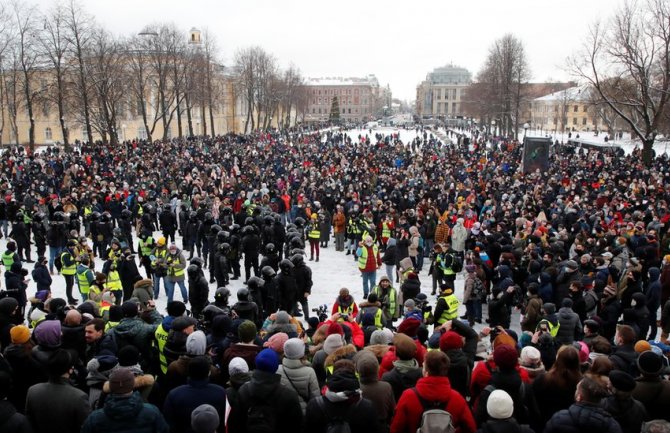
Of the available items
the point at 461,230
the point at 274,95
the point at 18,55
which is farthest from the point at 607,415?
the point at 274,95

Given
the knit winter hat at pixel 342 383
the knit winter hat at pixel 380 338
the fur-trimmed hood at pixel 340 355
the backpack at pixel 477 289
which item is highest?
the knit winter hat at pixel 342 383

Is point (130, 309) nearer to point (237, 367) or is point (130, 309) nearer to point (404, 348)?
point (237, 367)

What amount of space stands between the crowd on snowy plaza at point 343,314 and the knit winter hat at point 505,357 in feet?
0.06

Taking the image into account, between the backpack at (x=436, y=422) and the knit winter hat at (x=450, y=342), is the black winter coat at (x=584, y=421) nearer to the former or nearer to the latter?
the backpack at (x=436, y=422)

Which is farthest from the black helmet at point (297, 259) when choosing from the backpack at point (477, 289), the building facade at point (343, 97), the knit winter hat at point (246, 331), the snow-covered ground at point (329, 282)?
the building facade at point (343, 97)

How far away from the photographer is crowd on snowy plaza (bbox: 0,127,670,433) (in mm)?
4016

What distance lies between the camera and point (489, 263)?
35.8 ft

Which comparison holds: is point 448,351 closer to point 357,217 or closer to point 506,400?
point 506,400

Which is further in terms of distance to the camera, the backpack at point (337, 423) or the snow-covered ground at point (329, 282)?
the snow-covered ground at point (329, 282)

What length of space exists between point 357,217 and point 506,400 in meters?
11.8

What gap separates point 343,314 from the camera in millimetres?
6883

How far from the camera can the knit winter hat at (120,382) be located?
3.76 meters

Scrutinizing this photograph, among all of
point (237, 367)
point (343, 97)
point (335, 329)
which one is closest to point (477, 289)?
point (335, 329)

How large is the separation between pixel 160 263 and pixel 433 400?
8024mm
